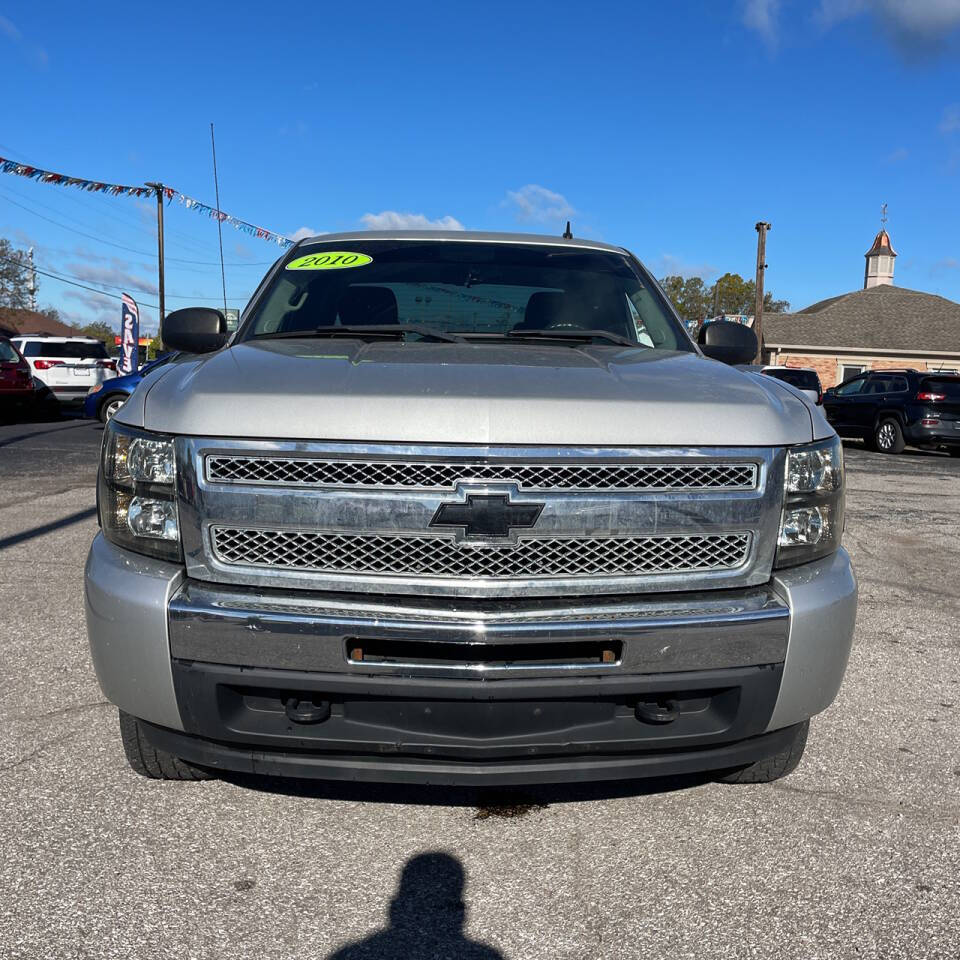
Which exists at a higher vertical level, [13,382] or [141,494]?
[141,494]

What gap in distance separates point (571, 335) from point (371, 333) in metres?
0.74

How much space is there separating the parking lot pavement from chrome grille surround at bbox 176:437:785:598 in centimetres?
81

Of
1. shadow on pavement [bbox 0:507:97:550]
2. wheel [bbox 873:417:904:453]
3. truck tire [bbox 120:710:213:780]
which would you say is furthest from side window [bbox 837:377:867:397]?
truck tire [bbox 120:710:213:780]

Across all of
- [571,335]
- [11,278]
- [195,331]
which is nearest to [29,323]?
[11,278]

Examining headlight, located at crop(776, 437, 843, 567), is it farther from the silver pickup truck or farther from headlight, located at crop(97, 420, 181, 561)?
headlight, located at crop(97, 420, 181, 561)

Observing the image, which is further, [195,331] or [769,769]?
[195,331]

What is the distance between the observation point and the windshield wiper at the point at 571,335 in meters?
3.54

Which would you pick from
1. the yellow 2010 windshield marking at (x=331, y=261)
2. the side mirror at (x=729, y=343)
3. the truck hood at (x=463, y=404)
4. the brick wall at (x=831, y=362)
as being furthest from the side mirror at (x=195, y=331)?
the brick wall at (x=831, y=362)

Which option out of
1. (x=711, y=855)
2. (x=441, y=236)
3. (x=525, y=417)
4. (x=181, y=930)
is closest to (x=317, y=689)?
(x=181, y=930)

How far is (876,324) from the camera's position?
4434 centimetres

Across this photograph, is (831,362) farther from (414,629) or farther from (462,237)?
(414,629)

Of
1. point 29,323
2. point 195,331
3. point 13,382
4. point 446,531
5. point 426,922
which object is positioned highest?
point 195,331

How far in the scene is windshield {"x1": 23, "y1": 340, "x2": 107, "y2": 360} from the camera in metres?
22.5

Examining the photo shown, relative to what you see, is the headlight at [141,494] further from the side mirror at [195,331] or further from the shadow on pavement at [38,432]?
the shadow on pavement at [38,432]
